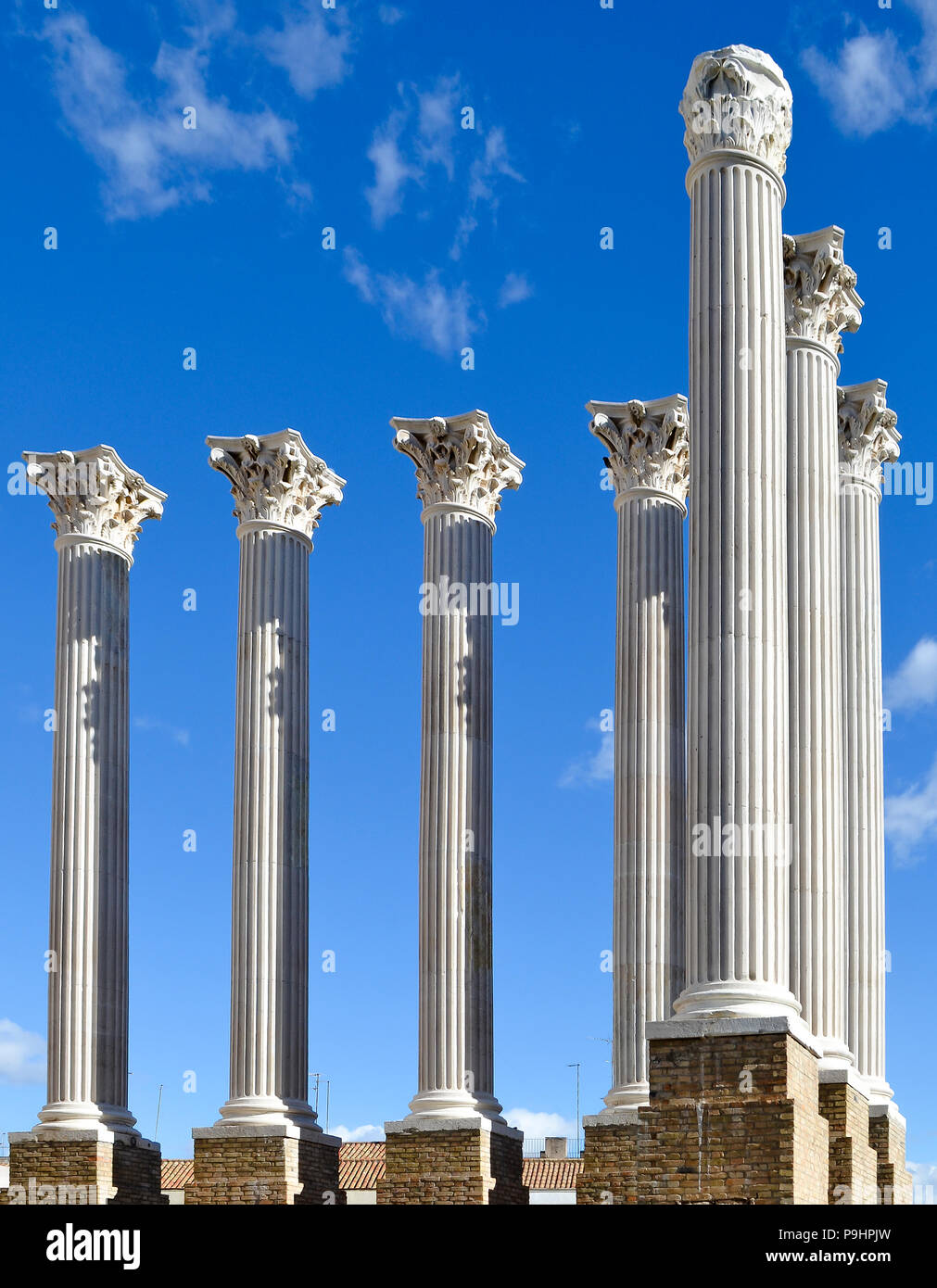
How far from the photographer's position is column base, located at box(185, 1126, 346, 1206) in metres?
56.6

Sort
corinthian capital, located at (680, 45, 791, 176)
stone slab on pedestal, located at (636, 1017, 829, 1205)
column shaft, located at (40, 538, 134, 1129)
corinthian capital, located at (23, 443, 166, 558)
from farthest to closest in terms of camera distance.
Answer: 1. corinthian capital, located at (23, 443, 166, 558)
2. column shaft, located at (40, 538, 134, 1129)
3. corinthian capital, located at (680, 45, 791, 176)
4. stone slab on pedestal, located at (636, 1017, 829, 1205)

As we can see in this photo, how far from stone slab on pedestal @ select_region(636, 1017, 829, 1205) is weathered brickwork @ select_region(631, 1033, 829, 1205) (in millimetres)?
17

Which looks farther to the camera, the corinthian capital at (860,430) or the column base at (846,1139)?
the corinthian capital at (860,430)

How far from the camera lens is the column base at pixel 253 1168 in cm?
5662

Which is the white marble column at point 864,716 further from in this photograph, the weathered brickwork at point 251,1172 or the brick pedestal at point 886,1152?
the weathered brickwork at point 251,1172

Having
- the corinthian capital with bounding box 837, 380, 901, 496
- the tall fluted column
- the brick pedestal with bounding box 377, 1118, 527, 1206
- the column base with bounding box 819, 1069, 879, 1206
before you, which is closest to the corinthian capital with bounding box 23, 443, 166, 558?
the tall fluted column

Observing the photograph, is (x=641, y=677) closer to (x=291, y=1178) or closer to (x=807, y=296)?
(x=807, y=296)

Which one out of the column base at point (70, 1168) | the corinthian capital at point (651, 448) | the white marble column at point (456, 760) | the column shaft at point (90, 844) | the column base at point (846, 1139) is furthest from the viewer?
the column shaft at point (90, 844)

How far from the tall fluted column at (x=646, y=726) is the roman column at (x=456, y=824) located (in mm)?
3477

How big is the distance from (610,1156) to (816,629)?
15.8 meters

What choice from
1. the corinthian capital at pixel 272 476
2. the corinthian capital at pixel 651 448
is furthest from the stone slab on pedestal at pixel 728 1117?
the corinthian capital at pixel 272 476

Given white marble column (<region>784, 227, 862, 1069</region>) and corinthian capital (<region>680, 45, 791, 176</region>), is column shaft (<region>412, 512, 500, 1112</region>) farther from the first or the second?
corinthian capital (<region>680, 45, 791, 176</region>)

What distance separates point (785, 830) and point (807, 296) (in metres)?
14.1

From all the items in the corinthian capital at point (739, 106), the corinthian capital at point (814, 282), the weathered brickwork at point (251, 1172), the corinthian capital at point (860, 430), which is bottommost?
the weathered brickwork at point (251, 1172)
